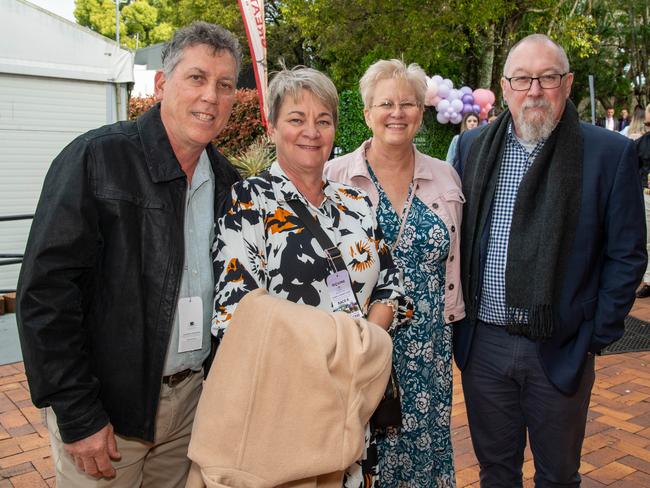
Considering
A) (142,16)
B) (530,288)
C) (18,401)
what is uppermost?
(142,16)

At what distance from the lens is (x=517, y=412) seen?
2838mm

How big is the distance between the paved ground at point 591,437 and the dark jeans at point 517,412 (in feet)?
2.06

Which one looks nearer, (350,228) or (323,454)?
(323,454)

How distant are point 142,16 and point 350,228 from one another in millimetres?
45379

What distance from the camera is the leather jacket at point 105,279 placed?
1761 millimetres

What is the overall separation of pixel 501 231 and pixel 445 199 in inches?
12.6

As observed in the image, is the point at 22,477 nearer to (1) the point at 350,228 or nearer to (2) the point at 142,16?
(1) the point at 350,228

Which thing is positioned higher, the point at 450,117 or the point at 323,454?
the point at 450,117

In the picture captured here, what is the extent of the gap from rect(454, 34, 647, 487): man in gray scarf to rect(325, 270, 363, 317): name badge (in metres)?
0.94

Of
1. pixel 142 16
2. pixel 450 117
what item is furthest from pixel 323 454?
pixel 142 16

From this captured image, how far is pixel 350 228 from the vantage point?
7.29 ft

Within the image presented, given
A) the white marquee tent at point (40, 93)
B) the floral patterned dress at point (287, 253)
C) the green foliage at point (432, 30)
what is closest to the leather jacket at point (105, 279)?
the floral patterned dress at point (287, 253)

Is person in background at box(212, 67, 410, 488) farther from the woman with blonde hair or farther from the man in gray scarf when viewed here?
the woman with blonde hair

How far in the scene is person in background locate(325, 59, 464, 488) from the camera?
9.16 feet
